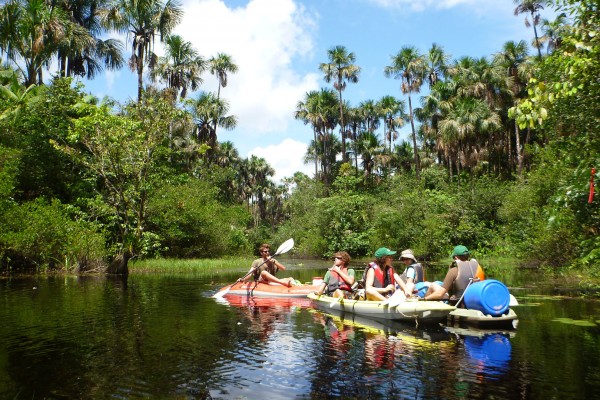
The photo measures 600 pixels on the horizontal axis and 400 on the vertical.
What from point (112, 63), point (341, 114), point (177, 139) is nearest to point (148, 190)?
point (112, 63)

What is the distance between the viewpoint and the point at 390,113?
5347cm

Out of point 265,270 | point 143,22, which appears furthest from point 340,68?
point 265,270

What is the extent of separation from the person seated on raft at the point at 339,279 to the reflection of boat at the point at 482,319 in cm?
291

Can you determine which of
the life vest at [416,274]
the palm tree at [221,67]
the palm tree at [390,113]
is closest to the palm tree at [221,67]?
the palm tree at [221,67]

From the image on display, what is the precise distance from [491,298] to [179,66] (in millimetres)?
33031

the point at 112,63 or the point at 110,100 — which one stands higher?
the point at 112,63

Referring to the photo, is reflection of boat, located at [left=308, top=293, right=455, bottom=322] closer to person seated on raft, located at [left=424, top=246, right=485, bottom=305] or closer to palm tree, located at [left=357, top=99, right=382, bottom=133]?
person seated on raft, located at [left=424, top=246, right=485, bottom=305]

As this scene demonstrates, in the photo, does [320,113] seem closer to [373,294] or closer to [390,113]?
[390,113]

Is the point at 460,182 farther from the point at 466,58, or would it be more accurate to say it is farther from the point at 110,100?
the point at 110,100

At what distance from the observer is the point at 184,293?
49.8 ft

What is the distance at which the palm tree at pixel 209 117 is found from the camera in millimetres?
41562

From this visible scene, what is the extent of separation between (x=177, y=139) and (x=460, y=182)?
919 inches

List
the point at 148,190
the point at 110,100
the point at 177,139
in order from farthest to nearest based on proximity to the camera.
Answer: the point at 177,139 < the point at 110,100 < the point at 148,190

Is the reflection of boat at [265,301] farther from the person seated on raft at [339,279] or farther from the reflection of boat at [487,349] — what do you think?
the reflection of boat at [487,349]
